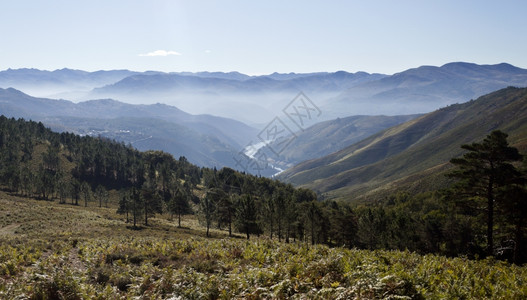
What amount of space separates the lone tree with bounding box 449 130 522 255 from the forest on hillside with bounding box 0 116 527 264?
8 cm

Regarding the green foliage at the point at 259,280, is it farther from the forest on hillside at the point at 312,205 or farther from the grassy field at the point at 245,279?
the forest on hillside at the point at 312,205

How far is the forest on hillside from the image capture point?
28000mm

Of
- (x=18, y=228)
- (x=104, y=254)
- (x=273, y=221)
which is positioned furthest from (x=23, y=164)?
(x=104, y=254)

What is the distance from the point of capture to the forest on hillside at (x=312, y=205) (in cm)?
2800

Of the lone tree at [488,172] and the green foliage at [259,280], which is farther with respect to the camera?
the lone tree at [488,172]

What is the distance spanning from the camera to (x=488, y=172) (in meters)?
27.0

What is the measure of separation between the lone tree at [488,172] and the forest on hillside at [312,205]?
0.26 feet

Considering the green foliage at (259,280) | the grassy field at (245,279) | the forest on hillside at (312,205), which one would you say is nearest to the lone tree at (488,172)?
the forest on hillside at (312,205)

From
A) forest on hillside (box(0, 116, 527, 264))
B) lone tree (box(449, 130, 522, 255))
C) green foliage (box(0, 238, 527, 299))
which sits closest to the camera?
green foliage (box(0, 238, 527, 299))

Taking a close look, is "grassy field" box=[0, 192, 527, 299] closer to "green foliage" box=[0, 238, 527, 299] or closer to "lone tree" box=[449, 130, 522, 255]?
"green foliage" box=[0, 238, 527, 299]

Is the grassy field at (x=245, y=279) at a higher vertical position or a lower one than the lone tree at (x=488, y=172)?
lower

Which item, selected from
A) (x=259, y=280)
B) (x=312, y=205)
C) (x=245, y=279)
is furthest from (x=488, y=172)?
(x=312, y=205)

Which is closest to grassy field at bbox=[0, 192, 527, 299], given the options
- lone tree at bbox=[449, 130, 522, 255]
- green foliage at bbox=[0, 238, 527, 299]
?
green foliage at bbox=[0, 238, 527, 299]

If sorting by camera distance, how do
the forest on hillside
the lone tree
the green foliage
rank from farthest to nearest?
the forest on hillside
the lone tree
the green foliage
